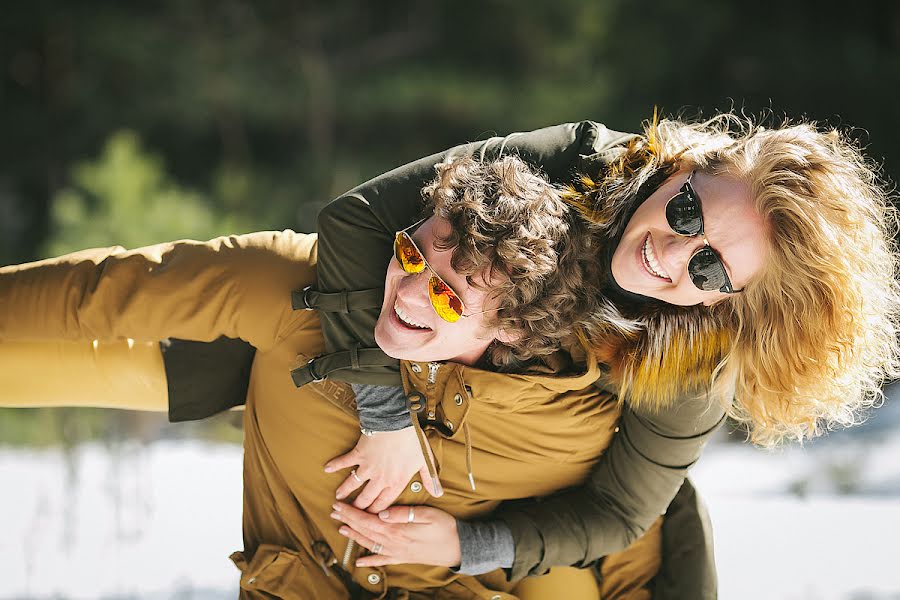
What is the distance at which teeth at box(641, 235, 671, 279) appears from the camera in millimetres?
1334

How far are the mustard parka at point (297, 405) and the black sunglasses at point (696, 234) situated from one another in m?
0.24

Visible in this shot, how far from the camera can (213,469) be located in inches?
99.1

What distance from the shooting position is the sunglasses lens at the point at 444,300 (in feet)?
4.25

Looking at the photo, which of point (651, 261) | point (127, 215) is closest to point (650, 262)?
point (651, 261)

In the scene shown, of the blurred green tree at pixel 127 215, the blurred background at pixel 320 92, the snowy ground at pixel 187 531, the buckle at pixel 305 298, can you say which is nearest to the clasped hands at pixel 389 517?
the buckle at pixel 305 298

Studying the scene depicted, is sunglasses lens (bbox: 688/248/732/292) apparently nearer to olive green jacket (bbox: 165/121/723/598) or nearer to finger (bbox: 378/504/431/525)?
olive green jacket (bbox: 165/121/723/598)

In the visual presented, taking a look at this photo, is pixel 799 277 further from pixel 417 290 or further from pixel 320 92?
pixel 320 92

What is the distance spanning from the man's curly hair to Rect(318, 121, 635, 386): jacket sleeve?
2.5 inches

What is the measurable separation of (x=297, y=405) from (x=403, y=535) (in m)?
0.29

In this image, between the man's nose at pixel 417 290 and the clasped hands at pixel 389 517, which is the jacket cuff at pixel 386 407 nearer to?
the clasped hands at pixel 389 517

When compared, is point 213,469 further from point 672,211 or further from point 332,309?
point 672,211

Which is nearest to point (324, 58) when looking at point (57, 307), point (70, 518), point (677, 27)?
point (677, 27)

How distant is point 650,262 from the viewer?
4.39 ft

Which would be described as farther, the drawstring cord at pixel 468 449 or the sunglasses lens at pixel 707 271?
the drawstring cord at pixel 468 449
